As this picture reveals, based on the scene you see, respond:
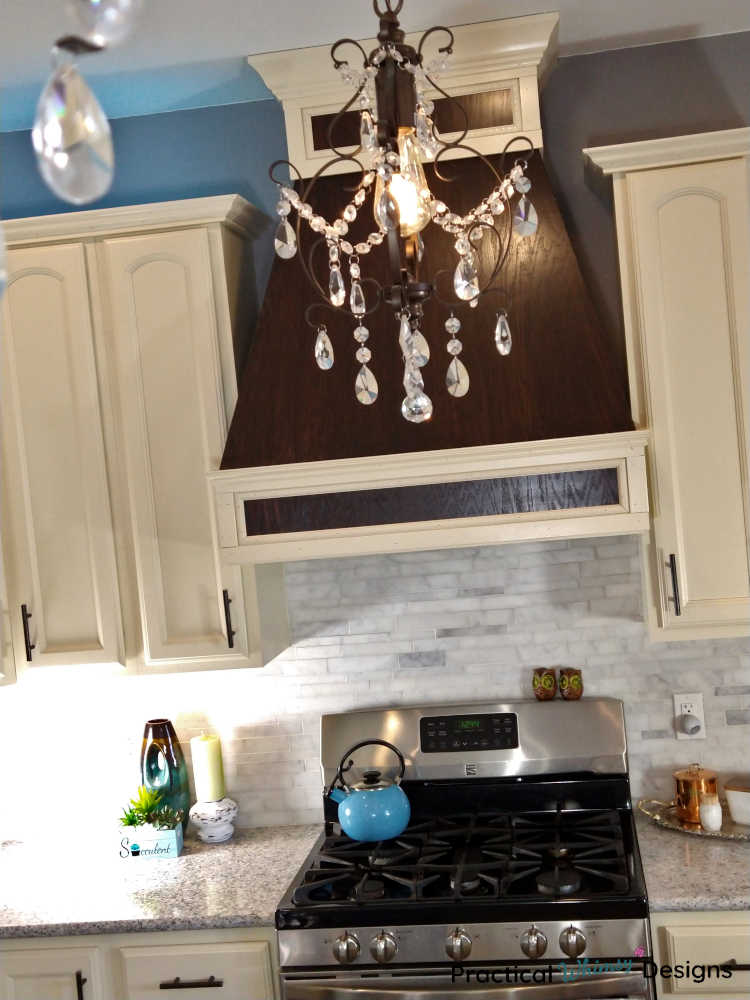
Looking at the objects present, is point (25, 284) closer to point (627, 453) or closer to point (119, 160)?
point (119, 160)

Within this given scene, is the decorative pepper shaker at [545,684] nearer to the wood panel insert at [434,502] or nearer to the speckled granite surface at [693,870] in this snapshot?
the speckled granite surface at [693,870]

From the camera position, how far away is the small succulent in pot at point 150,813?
282cm

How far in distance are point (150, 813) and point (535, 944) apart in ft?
3.85

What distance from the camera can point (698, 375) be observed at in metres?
2.50

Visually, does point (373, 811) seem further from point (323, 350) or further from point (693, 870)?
point (323, 350)

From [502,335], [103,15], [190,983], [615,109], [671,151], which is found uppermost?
[615,109]

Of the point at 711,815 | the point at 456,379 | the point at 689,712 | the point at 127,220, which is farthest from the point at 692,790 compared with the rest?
the point at 127,220

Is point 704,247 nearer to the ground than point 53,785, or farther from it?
farther from it

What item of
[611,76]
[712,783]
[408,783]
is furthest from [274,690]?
[611,76]

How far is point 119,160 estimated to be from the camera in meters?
3.05

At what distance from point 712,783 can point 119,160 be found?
2455mm

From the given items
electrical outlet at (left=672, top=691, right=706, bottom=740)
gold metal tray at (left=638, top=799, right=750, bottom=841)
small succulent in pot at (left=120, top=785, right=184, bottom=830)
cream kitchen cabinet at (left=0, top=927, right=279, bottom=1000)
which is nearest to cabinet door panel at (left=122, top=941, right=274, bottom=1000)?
cream kitchen cabinet at (left=0, top=927, right=279, bottom=1000)

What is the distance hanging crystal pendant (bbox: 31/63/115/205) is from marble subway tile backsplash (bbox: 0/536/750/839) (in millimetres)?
2228

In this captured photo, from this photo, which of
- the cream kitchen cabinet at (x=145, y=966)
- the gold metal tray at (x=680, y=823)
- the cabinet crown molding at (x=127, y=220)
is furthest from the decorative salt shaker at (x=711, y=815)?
the cabinet crown molding at (x=127, y=220)
